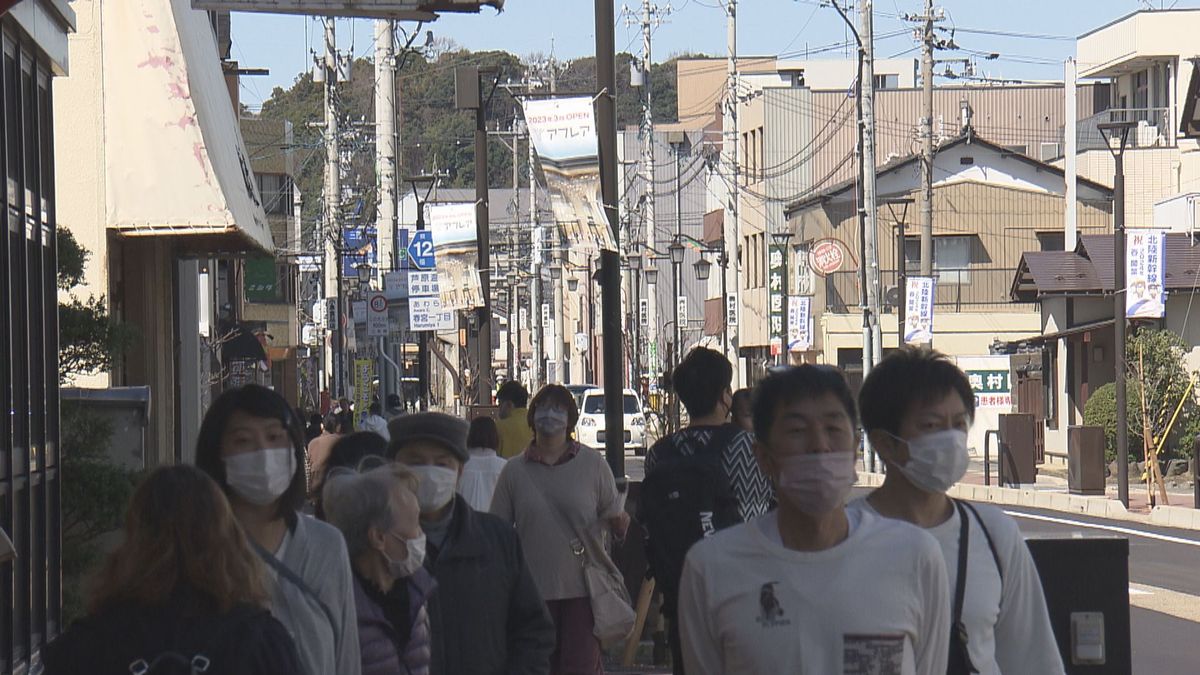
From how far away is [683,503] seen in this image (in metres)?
7.39

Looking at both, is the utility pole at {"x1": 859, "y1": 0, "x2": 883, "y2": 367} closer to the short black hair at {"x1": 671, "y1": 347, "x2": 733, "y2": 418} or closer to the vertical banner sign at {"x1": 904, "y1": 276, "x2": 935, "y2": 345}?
the vertical banner sign at {"x1": 904, "y1": 276, "x2": 935, "y2": 345}

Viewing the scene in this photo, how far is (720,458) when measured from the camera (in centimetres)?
745

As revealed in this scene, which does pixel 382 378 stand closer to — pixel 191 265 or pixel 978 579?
pixel 191 265

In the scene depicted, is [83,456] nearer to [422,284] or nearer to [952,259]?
[422,284]

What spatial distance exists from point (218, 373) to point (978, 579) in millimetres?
32793

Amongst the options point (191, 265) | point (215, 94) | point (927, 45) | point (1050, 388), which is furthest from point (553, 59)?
point (215, 94)

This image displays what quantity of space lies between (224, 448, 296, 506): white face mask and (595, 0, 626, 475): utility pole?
29.1ft

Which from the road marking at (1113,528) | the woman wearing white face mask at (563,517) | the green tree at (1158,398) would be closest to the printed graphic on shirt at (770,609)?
the woman wearing white face mask at (563,517)

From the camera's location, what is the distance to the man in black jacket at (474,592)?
5.53m

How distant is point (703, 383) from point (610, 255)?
21.7 ft

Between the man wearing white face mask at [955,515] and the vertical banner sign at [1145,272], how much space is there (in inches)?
1121

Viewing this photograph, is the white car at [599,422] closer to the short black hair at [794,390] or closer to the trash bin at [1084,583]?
the trash bin at [1084,583]

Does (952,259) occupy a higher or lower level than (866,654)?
higher

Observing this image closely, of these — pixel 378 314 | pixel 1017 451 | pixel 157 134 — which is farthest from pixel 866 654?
pixel 1017 451
